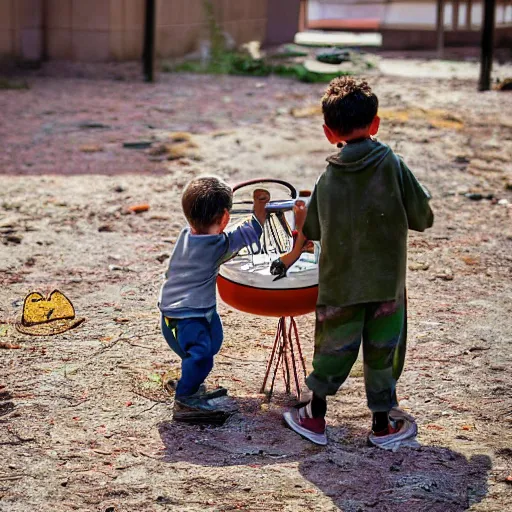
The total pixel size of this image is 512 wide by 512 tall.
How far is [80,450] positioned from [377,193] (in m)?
1.48

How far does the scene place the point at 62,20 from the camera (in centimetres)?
1391

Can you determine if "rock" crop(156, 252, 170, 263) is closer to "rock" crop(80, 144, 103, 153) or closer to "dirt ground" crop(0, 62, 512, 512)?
"dirt ground" crop(0, 62, 512, 512)

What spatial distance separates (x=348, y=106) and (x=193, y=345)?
1130 millimetres

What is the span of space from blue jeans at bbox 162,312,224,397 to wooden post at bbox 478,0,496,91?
9061 mm

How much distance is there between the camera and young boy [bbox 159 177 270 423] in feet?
12.9

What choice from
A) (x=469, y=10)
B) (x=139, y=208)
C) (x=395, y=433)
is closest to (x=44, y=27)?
(x=139, y=208)

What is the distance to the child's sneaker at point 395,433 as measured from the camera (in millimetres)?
3879

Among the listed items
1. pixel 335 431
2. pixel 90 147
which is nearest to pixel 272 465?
pixel 335 431

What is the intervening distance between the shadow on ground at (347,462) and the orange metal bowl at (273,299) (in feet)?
1.59

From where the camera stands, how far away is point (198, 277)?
157 inches

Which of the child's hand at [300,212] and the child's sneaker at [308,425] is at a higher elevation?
the child's hand at [300,212]

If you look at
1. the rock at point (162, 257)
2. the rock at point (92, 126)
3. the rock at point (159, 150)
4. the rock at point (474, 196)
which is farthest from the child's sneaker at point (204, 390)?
the rock at point (92, 126)

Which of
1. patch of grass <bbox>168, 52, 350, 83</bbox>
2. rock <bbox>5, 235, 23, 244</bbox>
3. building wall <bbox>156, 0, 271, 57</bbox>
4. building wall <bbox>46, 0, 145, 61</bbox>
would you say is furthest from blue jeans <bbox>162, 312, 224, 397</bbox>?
building wall <bbox>156, 0, 271, 57</bbox>

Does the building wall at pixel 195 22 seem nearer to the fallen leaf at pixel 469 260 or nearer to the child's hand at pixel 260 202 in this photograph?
the fallen leaf at pixel 469 260
